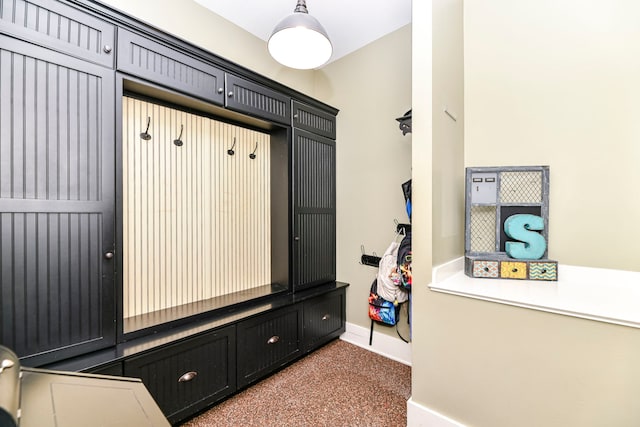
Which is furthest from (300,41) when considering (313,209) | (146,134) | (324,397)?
(324,397)

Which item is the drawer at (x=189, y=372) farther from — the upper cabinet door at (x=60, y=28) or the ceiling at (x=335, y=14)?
the ceiling at (x=335, y=14)

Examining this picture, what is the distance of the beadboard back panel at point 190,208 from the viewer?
184 centimetres

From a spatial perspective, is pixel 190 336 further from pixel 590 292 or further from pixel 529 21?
pixel 529 21

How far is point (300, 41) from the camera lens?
1869 millimetres

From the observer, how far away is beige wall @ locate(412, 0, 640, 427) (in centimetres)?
125

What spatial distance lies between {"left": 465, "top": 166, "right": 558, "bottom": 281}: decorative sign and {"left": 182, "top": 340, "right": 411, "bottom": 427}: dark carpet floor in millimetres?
1071

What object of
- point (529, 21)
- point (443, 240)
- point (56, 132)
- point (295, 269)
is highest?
point (529, 21)

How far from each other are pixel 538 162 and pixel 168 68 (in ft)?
8.11

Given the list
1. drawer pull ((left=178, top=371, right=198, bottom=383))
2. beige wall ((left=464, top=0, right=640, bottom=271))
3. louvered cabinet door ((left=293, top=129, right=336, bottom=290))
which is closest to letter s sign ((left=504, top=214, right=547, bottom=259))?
beige wall ((left=464, top=0, right=640, bottom=271))

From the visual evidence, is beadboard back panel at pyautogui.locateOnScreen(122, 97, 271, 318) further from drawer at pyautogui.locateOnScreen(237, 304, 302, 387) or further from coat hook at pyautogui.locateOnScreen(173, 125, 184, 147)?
drawer at pyautogui.locateOnScreen(237, 304, 302, 387)

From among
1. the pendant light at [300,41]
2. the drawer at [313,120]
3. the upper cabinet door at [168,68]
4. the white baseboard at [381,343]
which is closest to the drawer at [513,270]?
the white baseboard at [381,343]

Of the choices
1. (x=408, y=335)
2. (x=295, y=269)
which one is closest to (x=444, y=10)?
(x=295, y=269)

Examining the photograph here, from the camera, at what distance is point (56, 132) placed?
4.36 feet

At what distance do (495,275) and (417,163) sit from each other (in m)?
0.89
